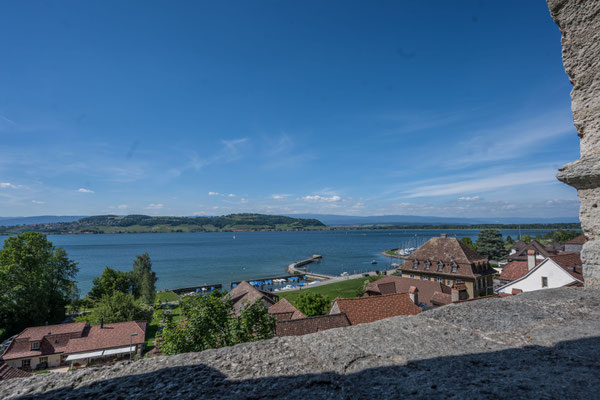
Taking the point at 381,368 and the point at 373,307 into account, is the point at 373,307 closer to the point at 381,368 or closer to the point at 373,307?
the point at 373,307

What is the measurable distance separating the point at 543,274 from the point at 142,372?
23958 millimetres

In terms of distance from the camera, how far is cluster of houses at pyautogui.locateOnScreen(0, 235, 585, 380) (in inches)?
704

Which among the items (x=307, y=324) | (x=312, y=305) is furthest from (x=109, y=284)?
(x=307, y=324)

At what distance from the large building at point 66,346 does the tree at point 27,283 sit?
828 cm

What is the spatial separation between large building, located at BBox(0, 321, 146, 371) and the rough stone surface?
93.0ft

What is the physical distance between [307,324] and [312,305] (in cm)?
1365

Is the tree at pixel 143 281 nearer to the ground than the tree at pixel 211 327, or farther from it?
nearer to the ground

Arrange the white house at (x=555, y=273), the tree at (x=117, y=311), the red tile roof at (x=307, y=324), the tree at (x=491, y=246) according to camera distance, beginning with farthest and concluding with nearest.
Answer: the tree at (x=491, y=246)
the tree at (x=117, y=311)
the white house at (x=555, y=273)
the red tile roof at (x=307, y=324)

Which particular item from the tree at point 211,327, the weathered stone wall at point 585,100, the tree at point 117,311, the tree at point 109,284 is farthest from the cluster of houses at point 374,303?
the tree at point 109,284

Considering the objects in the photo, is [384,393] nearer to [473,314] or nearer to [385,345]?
[385,345]

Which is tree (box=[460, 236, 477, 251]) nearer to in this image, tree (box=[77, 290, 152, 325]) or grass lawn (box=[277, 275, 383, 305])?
grass lawn (box=[277, 275, 383, 305])

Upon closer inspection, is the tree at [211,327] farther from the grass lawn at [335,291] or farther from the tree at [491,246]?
the tree at [491,246]

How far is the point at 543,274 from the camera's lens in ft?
62.4

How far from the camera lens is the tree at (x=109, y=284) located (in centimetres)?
4878
